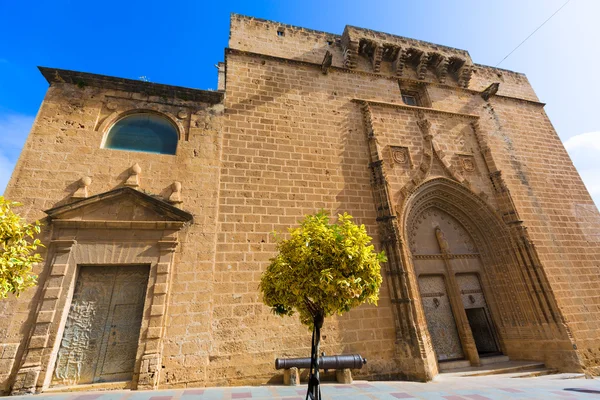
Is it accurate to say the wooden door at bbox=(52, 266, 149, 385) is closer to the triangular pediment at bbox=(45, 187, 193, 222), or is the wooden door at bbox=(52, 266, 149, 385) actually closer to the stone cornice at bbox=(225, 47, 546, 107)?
the triangular pediment at bbox=(45, 187, 193, 222)

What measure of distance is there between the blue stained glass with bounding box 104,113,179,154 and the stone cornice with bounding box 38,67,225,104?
28.6 inches

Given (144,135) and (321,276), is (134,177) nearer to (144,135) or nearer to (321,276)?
(144,135)

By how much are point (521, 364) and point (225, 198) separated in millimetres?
8246

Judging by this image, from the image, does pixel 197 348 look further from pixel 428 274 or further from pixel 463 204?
pixel 463 204

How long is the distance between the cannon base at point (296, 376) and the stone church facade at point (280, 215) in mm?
341

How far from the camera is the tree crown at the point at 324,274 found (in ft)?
9.66

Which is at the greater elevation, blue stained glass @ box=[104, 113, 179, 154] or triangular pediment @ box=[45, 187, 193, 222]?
blue stained glass @ box=[104, 113, 179, 154]

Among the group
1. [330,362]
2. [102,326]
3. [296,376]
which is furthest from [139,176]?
[330,362]

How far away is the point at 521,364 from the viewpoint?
6352mm

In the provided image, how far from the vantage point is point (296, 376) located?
459cm

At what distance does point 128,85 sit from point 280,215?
513cm

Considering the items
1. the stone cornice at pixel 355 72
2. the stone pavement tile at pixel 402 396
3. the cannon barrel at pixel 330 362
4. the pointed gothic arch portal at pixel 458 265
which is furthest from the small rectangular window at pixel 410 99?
the stone pavement tile at pixel 402 396

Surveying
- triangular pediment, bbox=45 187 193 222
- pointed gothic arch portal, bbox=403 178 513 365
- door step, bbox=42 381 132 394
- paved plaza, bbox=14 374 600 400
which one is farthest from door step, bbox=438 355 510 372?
triangular pediment, bbox=45 187 193 222

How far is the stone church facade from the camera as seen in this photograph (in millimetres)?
4727
